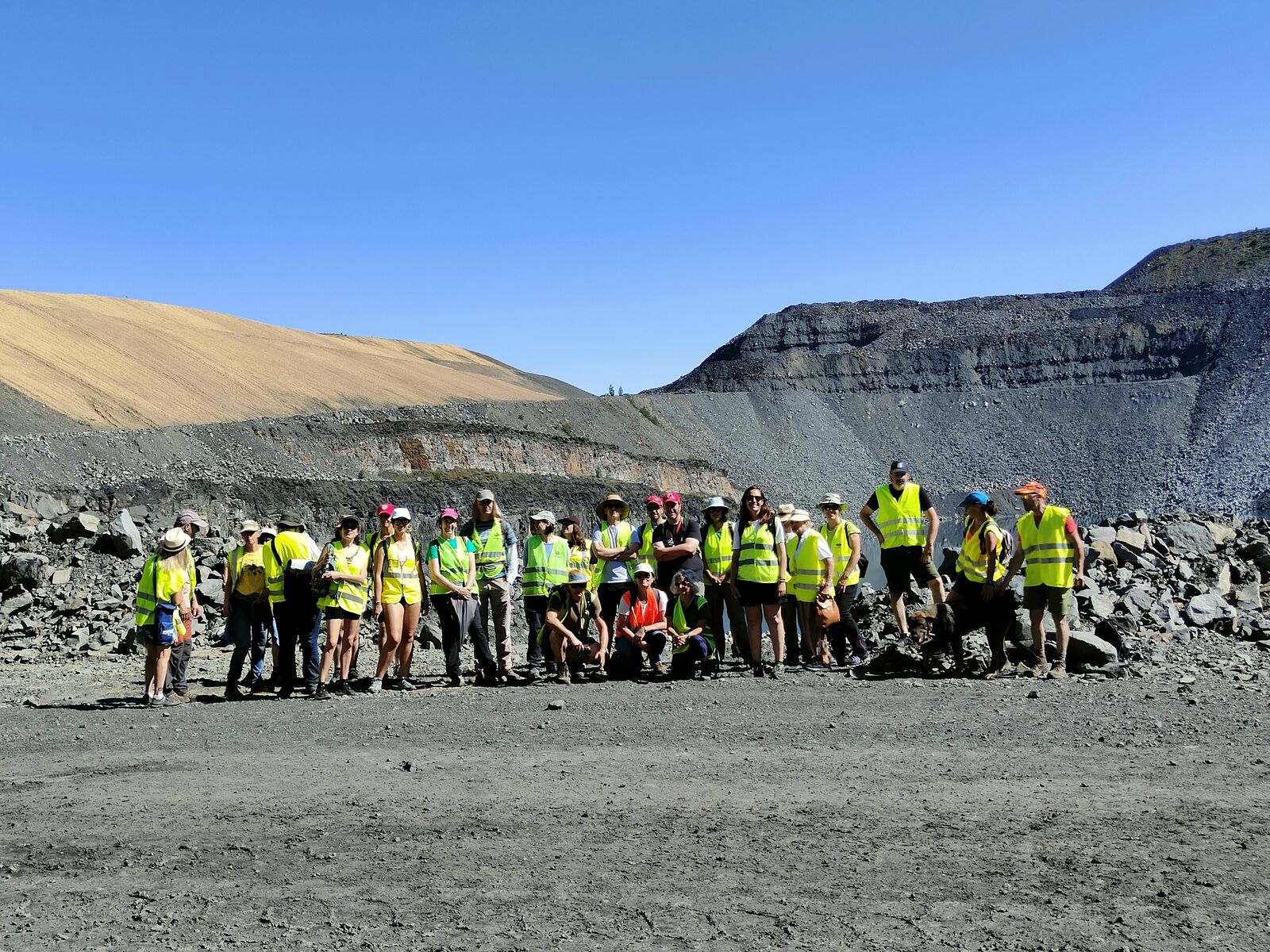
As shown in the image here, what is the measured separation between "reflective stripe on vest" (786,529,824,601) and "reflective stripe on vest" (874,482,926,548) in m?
0.65

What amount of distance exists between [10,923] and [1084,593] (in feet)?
38.9

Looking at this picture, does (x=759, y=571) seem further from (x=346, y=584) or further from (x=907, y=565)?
(x=346, y=584)

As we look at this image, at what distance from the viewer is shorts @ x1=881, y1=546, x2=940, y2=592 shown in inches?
458

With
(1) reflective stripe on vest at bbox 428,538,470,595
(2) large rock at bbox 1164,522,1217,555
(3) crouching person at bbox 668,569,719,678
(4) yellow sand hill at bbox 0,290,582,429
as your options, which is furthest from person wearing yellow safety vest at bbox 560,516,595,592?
(4) yellow sand hill at bbox 0,290,582,429

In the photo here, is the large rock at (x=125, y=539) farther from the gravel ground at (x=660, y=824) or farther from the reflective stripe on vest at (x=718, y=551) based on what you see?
the reflective stripe on vest at (x=718, y=551)

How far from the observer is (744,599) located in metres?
11.3

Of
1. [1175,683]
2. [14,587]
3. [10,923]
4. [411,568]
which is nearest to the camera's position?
[10,923]

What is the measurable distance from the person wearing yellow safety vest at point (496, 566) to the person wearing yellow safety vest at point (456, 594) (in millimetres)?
93

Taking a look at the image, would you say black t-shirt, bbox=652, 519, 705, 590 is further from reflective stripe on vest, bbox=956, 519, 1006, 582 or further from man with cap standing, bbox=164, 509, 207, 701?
man with cap standing, bbox=164, 509, 207, 701

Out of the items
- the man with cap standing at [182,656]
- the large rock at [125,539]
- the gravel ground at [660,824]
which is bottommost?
the gravel ground at [660,824]

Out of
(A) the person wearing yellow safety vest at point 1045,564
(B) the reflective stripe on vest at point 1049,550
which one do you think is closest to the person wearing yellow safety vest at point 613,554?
(A) the person wearing yellow safety vest at point 1045,564

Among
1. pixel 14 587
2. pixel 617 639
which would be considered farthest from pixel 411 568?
pixel 14 587

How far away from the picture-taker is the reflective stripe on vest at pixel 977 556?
35.5ft

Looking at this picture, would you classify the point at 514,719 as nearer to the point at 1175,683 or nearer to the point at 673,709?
the point at 673,709
